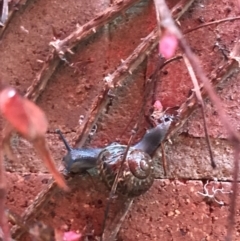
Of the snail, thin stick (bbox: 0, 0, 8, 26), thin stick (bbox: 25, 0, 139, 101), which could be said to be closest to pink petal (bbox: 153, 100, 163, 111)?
the snail

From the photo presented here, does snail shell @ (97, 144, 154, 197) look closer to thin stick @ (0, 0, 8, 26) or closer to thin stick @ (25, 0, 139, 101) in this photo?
thin stick @ (25, 0, 139, 101)

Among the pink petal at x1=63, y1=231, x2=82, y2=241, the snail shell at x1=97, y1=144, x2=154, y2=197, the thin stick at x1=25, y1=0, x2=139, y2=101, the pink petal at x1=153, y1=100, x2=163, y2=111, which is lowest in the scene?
the pink petal at x1=63, y1=231, x2=82, y2=241

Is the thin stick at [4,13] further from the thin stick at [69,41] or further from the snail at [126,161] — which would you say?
the snail at [126,161]

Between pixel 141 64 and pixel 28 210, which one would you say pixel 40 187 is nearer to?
pixel 28 210

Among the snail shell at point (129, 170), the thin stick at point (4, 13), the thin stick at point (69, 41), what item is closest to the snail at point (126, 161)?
the snail shell at point (129, 170)

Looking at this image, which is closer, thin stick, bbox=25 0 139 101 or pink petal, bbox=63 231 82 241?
pink petal, bbox=63 231 82 241

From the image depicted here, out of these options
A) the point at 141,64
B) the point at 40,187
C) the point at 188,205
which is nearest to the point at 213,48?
the point at 141,64

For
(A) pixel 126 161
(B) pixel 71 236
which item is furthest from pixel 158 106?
(B) pixel 71 236
